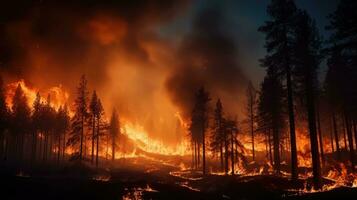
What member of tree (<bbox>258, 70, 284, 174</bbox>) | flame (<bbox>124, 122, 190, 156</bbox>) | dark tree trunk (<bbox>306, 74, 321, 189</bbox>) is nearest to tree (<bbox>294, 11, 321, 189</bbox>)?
dark tree trunk (<bbox>306, 74, 321, 189</bbox>)

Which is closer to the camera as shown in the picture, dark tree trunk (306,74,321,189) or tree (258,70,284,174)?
dark tree trunk (306,74,321,189)

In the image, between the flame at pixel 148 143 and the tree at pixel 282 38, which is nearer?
the tree at pixel 282 38

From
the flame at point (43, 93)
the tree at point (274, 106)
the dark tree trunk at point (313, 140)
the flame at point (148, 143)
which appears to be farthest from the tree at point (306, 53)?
the flame at point (43, 93)

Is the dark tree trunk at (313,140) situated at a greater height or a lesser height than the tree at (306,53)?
lesser

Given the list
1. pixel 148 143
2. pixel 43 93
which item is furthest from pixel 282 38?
pixel 43 93

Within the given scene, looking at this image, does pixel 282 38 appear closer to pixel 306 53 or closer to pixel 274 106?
pixel 306 53

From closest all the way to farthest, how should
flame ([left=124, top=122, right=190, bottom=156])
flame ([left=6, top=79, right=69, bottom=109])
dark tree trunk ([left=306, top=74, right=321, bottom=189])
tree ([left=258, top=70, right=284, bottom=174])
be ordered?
dark tree trunk ([left=306, top=74, right=321, bottom=189]), tree ([left=258, top=70, right=284, bottom=174]), flame ([left=6, top=79, right=69, bottom=109]), flame ([left=124, top=122, right=190, bottom=156])

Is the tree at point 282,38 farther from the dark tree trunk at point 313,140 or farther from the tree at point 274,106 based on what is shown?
the tree at point 274,106

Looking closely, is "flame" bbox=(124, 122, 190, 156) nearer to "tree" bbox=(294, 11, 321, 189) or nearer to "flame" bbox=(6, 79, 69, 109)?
"flame" bbox=(6, 79, 69, 109)

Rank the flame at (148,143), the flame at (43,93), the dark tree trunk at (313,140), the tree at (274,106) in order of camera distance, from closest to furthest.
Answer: the dark tree trunk at (313,140) < the tree at (274,106) < the flame at (43,93) < the flame at (148,143)

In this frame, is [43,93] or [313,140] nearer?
[313,140]

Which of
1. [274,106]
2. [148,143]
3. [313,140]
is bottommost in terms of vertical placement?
[313,140]

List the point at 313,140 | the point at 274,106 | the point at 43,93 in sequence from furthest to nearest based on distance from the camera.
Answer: the point at 43,93 < the point at 274,106 < the point at 313,140

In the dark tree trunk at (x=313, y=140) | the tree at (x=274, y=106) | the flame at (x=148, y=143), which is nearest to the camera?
the dark tree trunk at (x=313, y=140)
